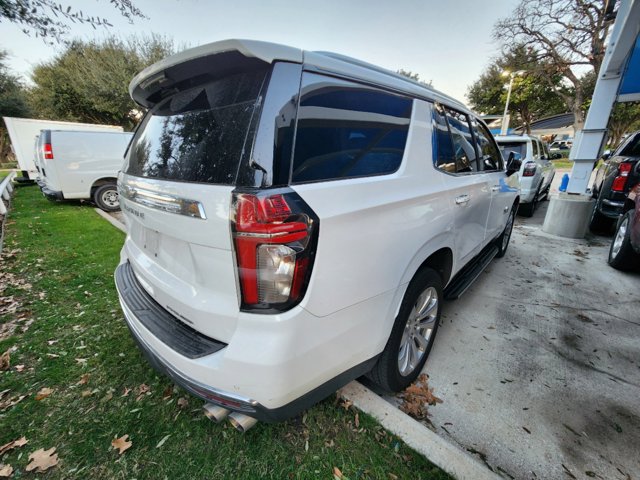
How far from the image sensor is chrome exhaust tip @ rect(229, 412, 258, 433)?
1361 mm

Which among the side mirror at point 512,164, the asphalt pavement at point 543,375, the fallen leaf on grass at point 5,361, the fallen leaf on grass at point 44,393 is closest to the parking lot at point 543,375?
the asphalt pavement at point 543,375

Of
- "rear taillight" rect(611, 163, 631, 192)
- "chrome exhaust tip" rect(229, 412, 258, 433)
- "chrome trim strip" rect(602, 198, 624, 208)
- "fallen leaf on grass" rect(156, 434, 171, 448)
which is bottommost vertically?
"fallen leaf on grass" rect(156, 434, 171, 448)

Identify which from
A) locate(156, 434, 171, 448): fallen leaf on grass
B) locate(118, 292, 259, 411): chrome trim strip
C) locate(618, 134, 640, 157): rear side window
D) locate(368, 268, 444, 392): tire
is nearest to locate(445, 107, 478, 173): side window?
locate(368, 268, 444, 392): tire

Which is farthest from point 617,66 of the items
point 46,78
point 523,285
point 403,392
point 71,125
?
point 46,78

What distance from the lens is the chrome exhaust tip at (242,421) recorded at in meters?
1.36

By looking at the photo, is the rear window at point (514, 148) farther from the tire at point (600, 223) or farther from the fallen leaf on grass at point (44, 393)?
the fallen leaf on grass at point (44, 393)

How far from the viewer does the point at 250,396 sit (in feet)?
4.11

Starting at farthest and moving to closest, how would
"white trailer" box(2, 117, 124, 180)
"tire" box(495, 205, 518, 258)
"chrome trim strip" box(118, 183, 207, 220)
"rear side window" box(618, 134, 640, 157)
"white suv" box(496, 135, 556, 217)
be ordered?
"white trailer" box(2, 117, 124, 180) → "white suv" box(496, 135, 556, 217) → "rear side window" box(618, 134, 640, 157) → "tire" box(495, 205, 518, 258) → "chrome trim strip" box(118, 183, 207, 220)

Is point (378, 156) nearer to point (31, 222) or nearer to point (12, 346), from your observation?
point (12, 346)

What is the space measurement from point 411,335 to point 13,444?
97.4 inches

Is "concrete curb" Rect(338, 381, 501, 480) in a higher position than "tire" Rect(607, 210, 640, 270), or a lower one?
lower

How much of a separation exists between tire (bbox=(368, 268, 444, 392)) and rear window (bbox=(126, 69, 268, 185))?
1.30 metres

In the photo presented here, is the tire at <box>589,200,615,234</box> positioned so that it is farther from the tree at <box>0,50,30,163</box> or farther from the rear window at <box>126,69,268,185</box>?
the tree at <box>0,50,30,163</box>

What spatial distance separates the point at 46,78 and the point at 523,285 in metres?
28.3
